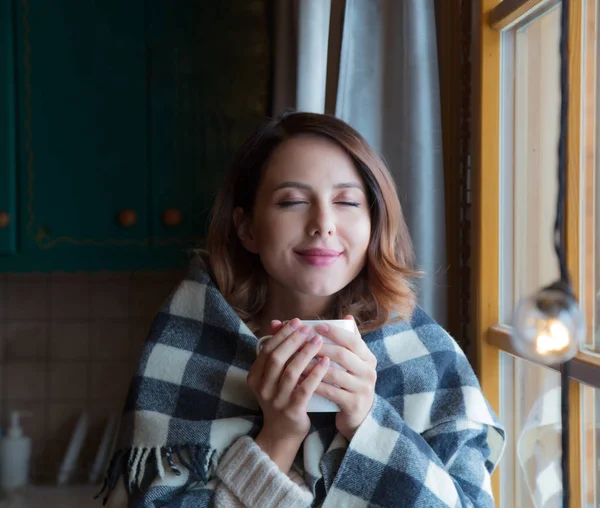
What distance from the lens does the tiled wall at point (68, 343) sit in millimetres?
2127

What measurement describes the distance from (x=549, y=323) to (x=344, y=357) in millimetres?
465

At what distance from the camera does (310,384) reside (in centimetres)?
79

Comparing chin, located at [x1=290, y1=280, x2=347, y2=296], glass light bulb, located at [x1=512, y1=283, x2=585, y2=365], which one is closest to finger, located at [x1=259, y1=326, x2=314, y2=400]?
chin, located at [x1=290, y1=280, x2=347, y2=296]

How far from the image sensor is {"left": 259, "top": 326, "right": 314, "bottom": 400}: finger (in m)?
0.79

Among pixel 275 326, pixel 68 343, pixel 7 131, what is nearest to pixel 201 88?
pixel 7 131

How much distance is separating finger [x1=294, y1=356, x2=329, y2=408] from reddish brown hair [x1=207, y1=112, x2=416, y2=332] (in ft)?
0.65

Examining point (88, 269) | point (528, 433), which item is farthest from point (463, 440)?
point (88, 269)

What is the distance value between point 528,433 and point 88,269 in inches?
47.6

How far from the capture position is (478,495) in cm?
89

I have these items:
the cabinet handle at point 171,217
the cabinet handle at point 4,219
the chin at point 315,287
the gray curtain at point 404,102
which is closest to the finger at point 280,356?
the chin at point 315,287

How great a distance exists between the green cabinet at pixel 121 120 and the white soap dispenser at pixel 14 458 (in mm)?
581

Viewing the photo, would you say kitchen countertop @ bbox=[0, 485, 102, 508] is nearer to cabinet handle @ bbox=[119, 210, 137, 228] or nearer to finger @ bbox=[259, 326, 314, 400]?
cabinet handle @ bbox=[119, 210, 137, 228]

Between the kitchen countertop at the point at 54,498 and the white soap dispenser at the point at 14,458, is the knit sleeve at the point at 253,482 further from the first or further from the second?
the white soap dispenser at the point at 14,458

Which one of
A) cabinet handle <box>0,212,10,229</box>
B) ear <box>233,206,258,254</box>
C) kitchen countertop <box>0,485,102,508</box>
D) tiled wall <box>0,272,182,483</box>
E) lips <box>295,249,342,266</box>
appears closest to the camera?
lips <box>295,249,342,266</box>
